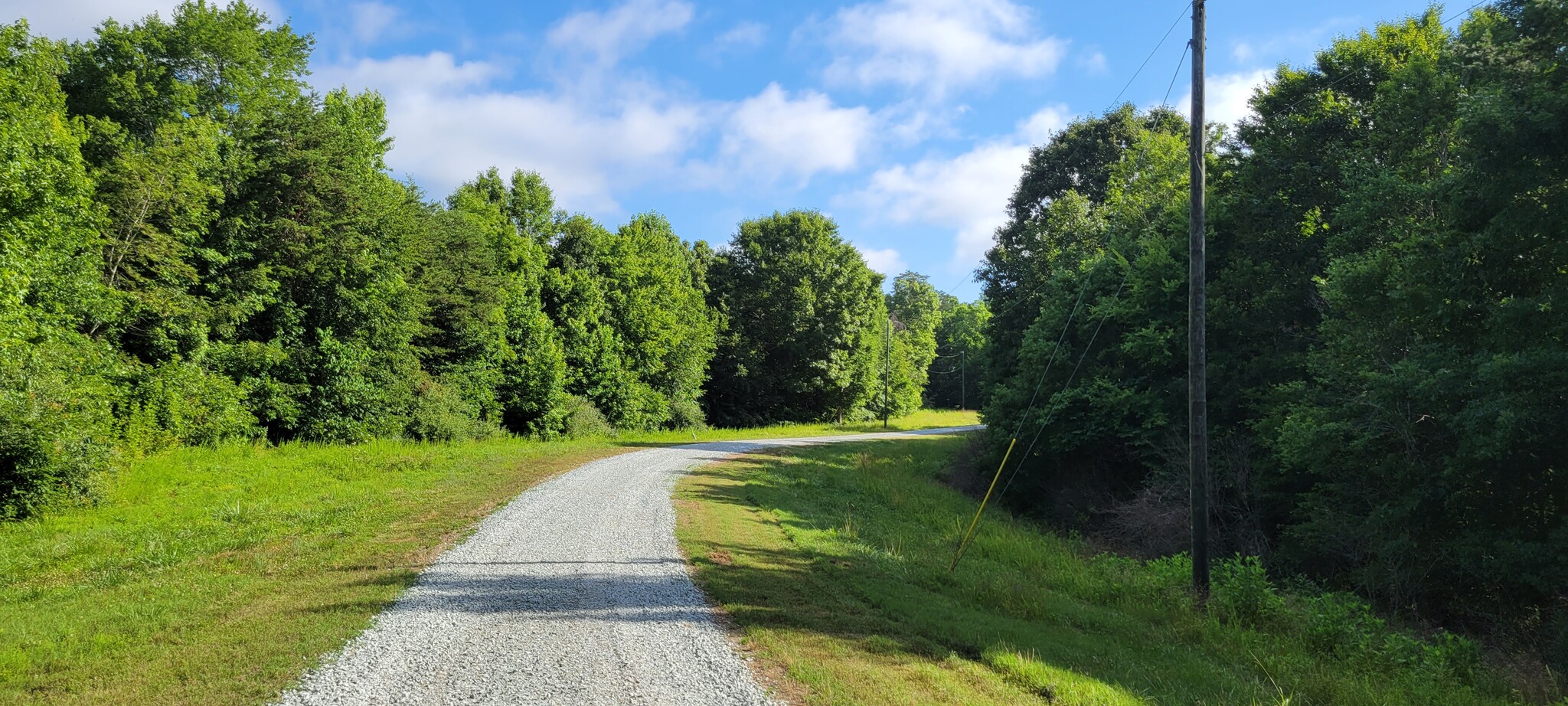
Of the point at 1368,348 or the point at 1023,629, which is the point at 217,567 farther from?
the point at 1368,348

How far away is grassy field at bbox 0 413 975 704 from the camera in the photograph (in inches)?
239

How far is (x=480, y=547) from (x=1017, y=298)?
95.6 ft

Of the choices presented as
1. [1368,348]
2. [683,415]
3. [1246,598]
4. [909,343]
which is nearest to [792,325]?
[683,415]

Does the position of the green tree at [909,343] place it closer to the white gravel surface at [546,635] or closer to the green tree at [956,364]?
the green tree at [956,364]

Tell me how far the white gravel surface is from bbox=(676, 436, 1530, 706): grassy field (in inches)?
22.0

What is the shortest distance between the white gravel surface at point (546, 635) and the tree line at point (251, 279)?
950cm

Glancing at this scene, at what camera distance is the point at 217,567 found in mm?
9781

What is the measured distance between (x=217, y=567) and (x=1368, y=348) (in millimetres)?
18847

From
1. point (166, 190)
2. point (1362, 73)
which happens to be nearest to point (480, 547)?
point (166, 190)

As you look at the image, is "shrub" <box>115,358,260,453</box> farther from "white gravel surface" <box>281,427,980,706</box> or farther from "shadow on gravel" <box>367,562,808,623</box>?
"shadow on gravel" <box>367,562,808,623</box>

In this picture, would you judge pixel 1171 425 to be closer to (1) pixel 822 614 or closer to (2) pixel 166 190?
(1) pixel 822 614

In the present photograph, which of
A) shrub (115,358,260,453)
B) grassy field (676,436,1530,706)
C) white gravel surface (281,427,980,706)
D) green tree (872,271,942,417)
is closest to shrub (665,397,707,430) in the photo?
green tree (872,271,942,417)

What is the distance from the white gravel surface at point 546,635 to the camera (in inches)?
231

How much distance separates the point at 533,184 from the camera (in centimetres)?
4022
